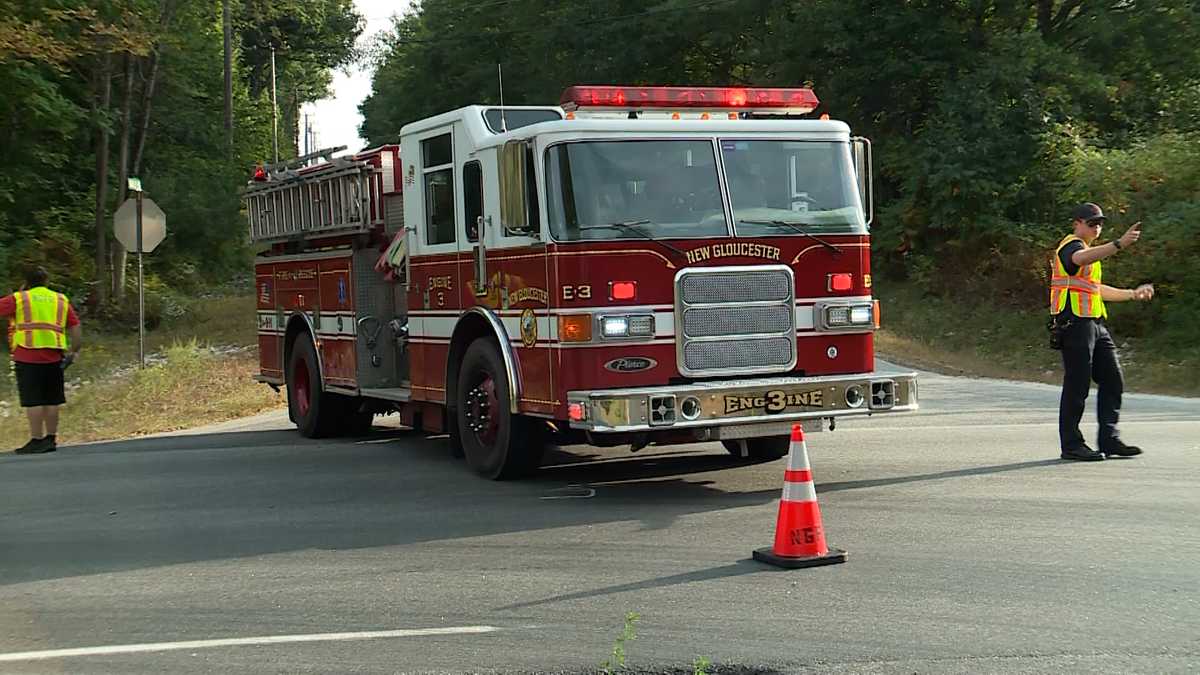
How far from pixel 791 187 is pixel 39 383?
847cm

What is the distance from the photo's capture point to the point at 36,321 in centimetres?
1436

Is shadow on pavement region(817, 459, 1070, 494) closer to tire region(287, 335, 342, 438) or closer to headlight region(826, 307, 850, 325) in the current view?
headlight region(826, 307, 850, 325)

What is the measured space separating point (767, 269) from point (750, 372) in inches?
28.6

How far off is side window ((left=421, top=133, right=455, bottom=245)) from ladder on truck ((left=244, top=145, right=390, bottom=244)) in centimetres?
131

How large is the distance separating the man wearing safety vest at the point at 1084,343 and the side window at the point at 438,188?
4.75 meters

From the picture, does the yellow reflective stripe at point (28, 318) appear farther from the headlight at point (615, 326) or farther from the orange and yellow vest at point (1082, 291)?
the orange and yellow vest at point (1082, 291)

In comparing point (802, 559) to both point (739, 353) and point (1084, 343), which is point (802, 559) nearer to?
point (739, 353)

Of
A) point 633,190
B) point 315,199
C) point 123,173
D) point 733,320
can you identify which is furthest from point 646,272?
point 123,173

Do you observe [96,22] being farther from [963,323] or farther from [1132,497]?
[1132,497]

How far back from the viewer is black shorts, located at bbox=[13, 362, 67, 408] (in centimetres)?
1432

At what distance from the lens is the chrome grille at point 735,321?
376 inches

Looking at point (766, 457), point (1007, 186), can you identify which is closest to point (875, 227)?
Answer: point (1007, 186)

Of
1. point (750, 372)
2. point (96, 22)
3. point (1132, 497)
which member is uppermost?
point (96, 22)

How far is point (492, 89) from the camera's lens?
50.1 metres
